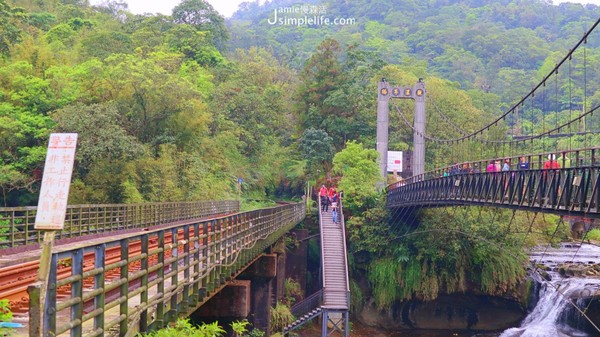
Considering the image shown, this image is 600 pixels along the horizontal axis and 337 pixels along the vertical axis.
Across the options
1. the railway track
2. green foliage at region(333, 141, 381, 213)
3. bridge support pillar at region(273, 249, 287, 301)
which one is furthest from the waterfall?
the railway track

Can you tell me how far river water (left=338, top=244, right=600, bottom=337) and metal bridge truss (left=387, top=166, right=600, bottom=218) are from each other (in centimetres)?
543

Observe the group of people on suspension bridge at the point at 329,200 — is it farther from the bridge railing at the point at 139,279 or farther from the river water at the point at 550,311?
the bridge railing at the point at 139,279

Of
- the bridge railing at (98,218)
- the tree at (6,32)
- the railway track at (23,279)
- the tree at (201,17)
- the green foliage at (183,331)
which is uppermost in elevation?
the tree at (201,17)

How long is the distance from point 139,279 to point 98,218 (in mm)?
13306

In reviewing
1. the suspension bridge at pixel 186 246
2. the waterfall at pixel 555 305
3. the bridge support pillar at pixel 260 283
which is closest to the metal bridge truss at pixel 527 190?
the suspension bridge at pixel 186 246

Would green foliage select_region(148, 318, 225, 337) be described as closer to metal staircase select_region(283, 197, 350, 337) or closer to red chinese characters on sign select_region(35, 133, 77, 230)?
red chinese characters on sign select_region(35, 133, 77, 230)

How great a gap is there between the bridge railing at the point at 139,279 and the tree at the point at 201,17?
6420 centimetres

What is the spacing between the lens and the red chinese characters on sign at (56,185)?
18.1ft

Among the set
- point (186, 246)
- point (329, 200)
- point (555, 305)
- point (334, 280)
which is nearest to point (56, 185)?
point (186, 246)

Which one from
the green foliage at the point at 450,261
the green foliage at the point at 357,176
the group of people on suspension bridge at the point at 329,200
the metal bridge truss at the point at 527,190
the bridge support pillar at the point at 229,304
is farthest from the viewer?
the green foliage at the point at 357,176

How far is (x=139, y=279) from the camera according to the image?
1068cm

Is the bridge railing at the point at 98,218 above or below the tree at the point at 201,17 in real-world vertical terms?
below

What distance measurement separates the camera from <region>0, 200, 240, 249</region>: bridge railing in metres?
17.9

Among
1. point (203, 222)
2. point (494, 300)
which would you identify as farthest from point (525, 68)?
point (203, 222)
